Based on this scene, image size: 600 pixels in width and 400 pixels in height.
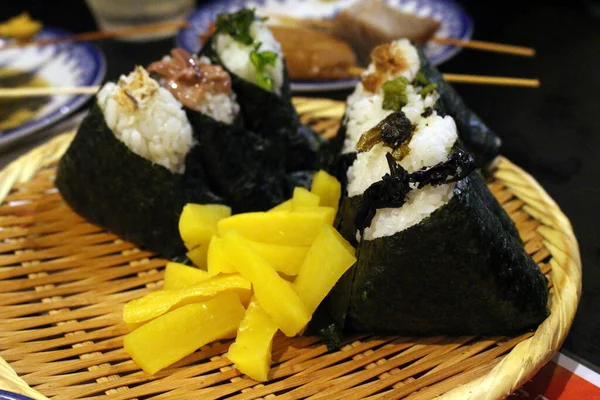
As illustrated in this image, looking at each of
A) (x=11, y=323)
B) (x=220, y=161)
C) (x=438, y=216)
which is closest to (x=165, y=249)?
(x=220, y=161)

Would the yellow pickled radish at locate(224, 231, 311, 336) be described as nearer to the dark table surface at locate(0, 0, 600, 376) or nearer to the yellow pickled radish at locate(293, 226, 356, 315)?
the yellow pickled radish at locate(293, 226, 356, 315)

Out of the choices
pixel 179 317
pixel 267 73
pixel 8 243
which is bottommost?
pixel 8 243

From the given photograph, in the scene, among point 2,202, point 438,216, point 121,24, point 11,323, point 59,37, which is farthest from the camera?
point 121,24

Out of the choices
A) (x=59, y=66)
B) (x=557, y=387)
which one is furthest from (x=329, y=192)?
(x=59, y=66)

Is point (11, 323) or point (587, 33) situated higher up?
point (587, 33)

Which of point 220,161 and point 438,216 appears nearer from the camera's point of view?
point 438,216

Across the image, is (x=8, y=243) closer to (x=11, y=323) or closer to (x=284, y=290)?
(x=11, y=323)
